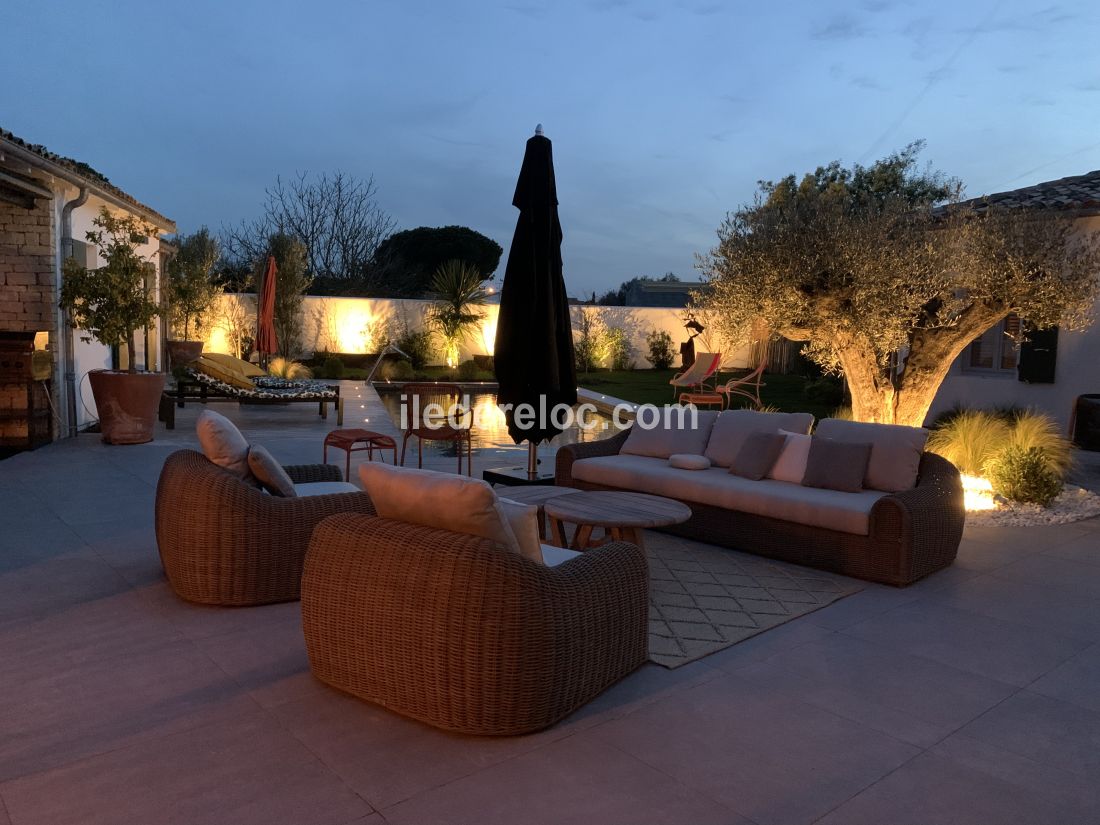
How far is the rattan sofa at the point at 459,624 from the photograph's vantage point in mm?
2391

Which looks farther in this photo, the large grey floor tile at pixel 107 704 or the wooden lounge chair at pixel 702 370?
the wooden lounge chair at pixel 702 370

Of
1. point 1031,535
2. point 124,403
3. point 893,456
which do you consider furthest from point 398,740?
point 124,403

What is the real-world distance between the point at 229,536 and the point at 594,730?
6.02ft

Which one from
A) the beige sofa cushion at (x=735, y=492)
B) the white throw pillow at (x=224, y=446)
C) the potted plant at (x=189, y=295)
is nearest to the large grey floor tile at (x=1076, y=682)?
the beige sofa cushion at (x=735, y=492)

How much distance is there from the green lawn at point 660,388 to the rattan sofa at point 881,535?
24.7 feet

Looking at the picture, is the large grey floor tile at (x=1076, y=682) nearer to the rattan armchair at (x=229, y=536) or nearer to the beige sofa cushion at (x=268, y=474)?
the rattan armchair at (x=229, y=536)

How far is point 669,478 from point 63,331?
6.94 meters

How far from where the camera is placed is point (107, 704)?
8.54 ft

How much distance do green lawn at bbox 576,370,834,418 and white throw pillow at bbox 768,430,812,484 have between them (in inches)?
282

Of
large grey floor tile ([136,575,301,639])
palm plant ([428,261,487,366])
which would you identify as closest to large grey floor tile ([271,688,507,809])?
large grey floor tile ([136,575,301,639])

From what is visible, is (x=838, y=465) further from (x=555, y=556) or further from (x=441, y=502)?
(x=441, y=502)

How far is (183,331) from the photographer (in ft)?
55.0

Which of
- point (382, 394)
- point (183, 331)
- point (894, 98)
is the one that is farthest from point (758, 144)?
point (183, 331)

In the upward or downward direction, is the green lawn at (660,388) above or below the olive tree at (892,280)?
below
